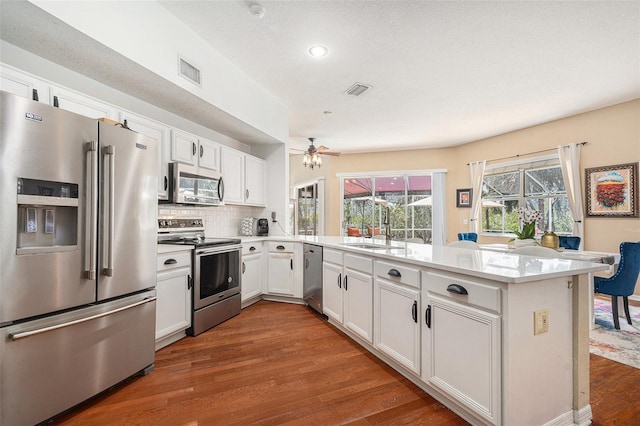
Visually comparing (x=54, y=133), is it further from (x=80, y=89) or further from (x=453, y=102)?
(x=453, y=102)

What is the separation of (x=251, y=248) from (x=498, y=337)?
3.04 m

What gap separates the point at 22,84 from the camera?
1.90 m

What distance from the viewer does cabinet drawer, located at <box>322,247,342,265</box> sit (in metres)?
2.96

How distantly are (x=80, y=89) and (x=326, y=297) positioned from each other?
118 inches

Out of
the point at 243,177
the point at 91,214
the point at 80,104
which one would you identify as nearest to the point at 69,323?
the point at 91,214

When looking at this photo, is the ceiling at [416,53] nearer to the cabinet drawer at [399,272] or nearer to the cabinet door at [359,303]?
the cabinet drawer at [399,272]

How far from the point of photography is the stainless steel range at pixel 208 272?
112 inches

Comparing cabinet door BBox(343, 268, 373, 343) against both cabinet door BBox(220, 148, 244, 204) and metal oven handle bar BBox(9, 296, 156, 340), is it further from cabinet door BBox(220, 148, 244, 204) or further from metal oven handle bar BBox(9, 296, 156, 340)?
cabinet door BBox(220, 148, 244, 204)

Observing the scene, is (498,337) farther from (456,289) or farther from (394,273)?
(394,273)

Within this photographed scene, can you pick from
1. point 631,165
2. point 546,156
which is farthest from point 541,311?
point 546,156

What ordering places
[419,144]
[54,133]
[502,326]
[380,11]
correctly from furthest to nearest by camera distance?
[419,144], [380,11], [54,133], [502,326]

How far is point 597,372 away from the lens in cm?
216

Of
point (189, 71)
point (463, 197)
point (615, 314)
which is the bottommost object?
point (615, 314)

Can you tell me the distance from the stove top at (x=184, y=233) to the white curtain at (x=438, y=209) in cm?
530
